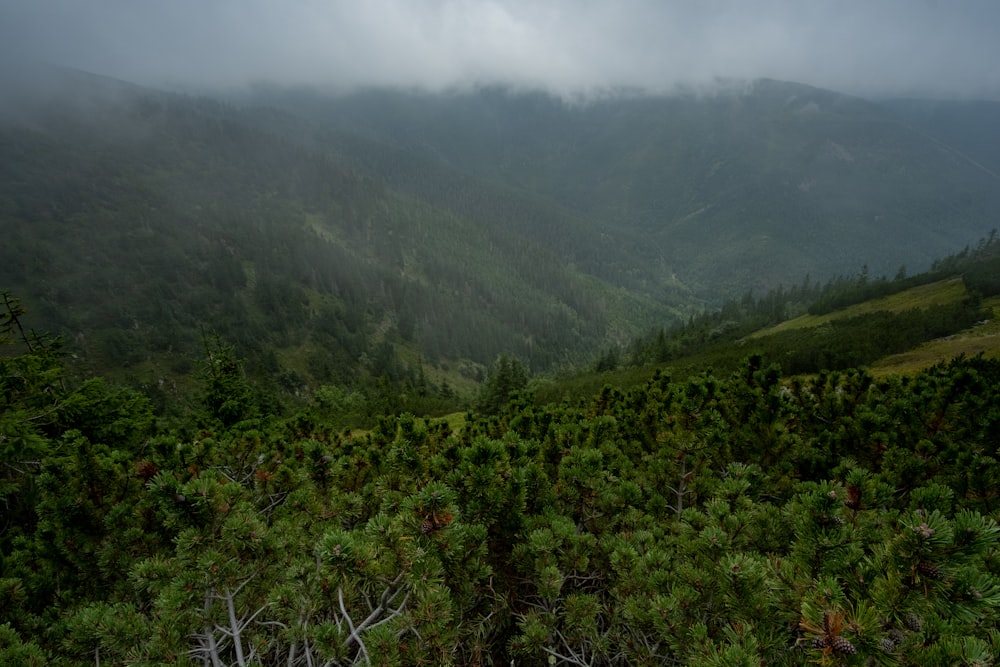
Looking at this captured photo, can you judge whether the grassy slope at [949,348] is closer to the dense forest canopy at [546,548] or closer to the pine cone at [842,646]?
the dense forest canopy at [546,548]

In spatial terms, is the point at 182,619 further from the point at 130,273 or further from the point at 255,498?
the point at 130,273

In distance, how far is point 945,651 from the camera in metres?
2.07

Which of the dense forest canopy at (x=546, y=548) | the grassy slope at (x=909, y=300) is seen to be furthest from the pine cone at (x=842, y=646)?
the grassy slope at (x=909, y=300)

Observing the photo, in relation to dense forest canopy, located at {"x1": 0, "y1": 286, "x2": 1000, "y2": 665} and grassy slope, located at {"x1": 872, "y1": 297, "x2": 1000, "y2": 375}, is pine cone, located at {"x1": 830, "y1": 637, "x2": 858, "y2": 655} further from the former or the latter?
grassy slope, located at {"x1": 872, "y1": 297, "x2": 1000, "y2": 375}

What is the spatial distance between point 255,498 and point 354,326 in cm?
17834

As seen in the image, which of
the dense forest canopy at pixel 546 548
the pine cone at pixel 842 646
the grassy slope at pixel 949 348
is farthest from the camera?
the grassy slope at pixel 949 348

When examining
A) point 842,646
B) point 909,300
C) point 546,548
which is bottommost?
point 909,300

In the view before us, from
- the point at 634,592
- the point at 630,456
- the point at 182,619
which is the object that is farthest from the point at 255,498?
the point at 630,456

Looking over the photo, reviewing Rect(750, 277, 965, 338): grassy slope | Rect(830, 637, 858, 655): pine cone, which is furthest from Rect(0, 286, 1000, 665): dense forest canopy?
Rect(750, 277, 965, 338): grassy slope

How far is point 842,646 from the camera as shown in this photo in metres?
2.08

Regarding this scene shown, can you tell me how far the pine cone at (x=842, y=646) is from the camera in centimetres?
207

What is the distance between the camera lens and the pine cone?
2070 mm

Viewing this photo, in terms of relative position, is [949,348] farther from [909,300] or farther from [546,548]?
[546,548]

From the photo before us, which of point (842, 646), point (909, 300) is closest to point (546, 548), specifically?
point (842, 646)
